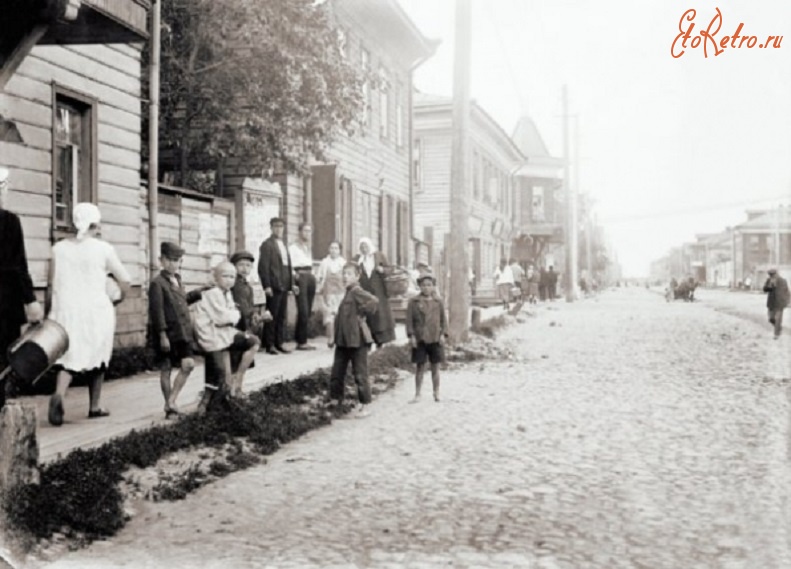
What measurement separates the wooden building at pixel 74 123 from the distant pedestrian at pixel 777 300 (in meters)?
12.6

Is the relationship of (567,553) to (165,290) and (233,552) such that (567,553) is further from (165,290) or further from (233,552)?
(165,290)

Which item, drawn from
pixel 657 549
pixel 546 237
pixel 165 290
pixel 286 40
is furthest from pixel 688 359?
pixel 546 237

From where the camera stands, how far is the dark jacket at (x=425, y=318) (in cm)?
989

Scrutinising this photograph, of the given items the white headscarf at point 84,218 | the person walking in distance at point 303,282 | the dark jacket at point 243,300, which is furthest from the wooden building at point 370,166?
the white headscarf at point 84,218

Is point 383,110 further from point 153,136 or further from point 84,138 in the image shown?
point 84,138

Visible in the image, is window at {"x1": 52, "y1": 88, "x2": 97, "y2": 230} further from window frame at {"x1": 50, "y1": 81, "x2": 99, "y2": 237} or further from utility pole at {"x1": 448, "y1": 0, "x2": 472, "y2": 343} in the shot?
utility pole at {"x1": 448, "y1": 0, "x2": 472, "y2": 343}

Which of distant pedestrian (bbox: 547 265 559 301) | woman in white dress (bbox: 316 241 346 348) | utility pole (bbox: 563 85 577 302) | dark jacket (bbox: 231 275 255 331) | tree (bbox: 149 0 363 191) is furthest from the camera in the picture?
distant pedestrian (bbox: 547 265 559 301)

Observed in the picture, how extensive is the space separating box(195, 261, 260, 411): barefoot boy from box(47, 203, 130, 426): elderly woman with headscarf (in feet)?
2.11

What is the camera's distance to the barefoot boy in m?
7.75

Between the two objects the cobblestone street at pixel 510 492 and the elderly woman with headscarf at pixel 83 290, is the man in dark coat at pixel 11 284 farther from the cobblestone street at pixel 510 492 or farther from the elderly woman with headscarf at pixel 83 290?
the elderly woman with headscarf at pixel 83 290

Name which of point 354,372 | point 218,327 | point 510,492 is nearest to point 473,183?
point 354,372

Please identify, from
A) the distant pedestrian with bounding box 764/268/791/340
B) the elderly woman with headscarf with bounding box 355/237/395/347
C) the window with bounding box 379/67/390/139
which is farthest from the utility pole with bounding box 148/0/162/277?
the distant pedestrian with bounding box 764/268/791/340

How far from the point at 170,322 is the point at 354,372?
2.01 metres

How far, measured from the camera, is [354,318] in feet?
29.7
